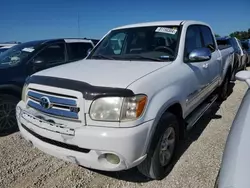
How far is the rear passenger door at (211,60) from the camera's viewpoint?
14.1 ft

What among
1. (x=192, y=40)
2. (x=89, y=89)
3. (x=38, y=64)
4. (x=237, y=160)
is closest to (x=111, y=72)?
(x=89, y=89)

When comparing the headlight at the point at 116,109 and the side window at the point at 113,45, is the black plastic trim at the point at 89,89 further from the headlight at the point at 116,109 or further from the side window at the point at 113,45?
the side window at the point at 113,45

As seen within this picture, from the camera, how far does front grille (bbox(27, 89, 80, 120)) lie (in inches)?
92.0

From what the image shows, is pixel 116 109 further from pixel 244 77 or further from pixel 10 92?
pixel 10 92

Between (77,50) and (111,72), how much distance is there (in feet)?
9.98

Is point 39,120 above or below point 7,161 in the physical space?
above

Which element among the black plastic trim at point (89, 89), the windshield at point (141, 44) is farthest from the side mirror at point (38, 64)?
the black plastic trim at point (89, 89)

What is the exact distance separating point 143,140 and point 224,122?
3004 millimetres

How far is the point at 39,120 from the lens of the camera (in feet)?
8.56

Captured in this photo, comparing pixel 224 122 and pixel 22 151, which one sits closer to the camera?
pixel 22 151

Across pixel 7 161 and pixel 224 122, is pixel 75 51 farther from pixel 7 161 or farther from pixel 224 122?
pixel 224 122

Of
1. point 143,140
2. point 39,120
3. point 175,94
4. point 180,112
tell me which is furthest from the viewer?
point 180,112

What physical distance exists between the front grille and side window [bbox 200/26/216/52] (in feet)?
10.6

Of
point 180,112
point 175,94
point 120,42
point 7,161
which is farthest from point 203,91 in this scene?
point 7,161
